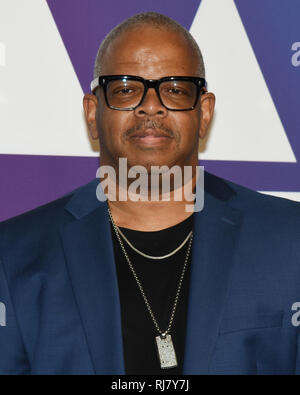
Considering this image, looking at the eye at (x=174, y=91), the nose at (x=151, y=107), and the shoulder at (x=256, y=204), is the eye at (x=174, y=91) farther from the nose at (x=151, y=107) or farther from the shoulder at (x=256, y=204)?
the shoulder at (x=256, y=204)

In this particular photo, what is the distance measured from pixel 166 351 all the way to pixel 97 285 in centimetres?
25

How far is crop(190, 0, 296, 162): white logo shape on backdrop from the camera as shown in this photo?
218 cm

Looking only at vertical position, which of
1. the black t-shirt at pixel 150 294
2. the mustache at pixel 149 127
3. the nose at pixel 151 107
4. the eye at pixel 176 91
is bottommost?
the black t-shirt at pixel 150 294

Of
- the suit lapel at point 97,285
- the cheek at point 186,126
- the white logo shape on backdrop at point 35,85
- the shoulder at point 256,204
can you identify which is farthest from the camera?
the white logo shape on backdrop at point 35,85

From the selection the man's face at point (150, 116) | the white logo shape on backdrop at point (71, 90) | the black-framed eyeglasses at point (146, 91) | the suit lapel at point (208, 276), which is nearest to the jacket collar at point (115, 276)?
the suit lapel at point (208, 276)

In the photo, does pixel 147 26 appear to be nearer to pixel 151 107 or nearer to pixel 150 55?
pixel 150 55

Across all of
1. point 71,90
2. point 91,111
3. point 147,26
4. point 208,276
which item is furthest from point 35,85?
point 208,276

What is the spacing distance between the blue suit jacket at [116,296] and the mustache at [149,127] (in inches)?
10.1

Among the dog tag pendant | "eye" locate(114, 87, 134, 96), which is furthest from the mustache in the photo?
the dog tag pendant

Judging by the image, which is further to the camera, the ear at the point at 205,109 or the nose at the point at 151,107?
the ear at the point at 205,109

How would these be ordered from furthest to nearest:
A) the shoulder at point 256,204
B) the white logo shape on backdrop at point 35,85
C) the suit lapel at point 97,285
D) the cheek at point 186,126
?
the white logo shape on backdrop at point 35,85 < the shoulder at point 256,204 < the cheek at point 186,126 < the suit lapel at point 97,285

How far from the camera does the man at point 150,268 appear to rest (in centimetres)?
153

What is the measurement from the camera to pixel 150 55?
63.8 inches

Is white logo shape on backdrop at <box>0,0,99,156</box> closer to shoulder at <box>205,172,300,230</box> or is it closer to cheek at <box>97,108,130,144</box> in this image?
cheek at <box>97,108,130,144</box>
